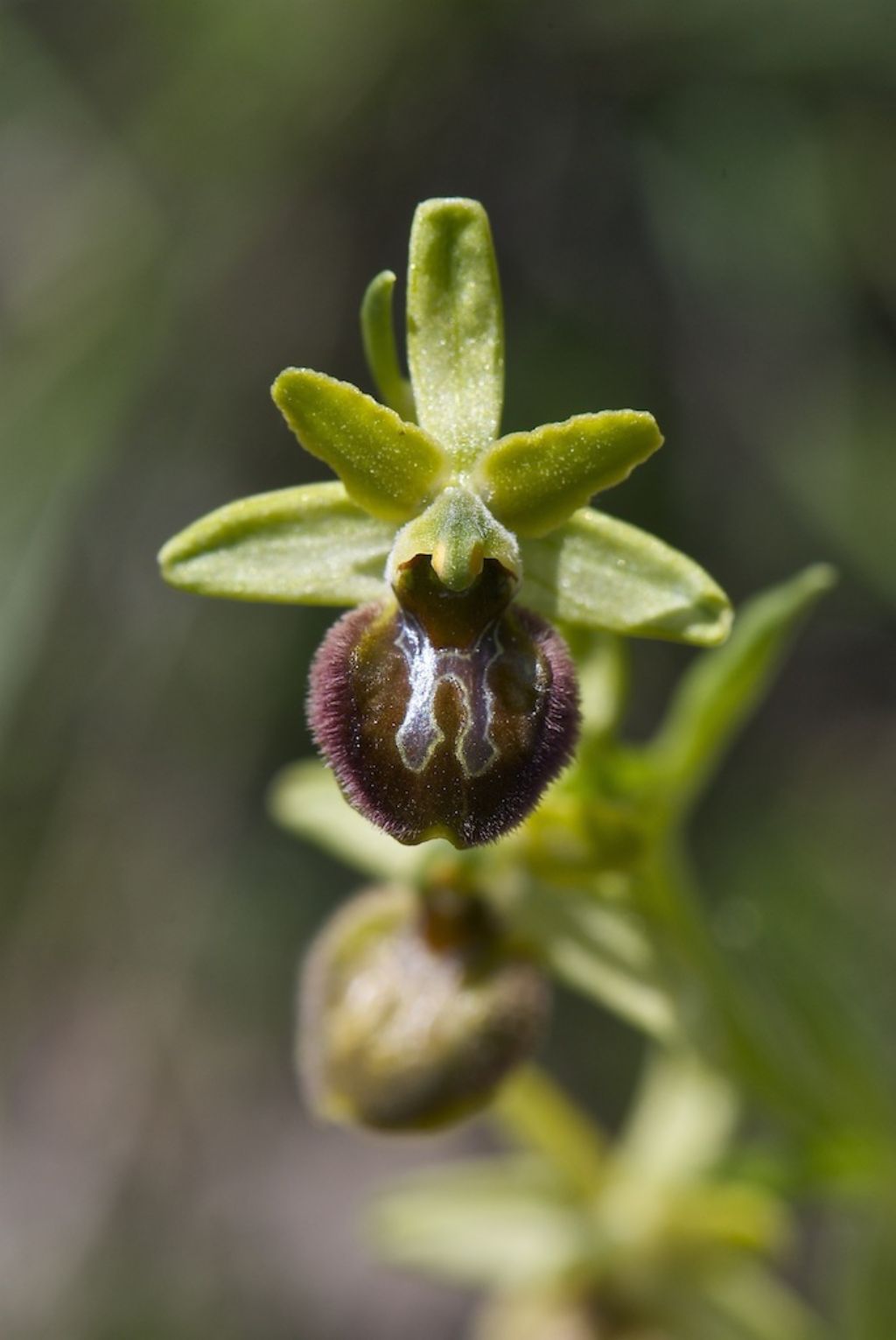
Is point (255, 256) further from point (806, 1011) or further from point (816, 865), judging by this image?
point (806, 1011)

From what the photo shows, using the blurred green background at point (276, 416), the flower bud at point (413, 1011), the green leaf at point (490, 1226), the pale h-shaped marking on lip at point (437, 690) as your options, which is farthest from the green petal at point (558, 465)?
the blurred green background at point (276, 416)

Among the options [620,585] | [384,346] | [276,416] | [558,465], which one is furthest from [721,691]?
[276,416]

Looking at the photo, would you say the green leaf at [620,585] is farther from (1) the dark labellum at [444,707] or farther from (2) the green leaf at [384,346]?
(2) the green leaf at [384,346]

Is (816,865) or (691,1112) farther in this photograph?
(816,865)

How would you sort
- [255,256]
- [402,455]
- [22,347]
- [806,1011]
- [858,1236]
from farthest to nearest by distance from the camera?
[255,256] → [22,347] → [858,1236] → [806,1011] → [402,455]

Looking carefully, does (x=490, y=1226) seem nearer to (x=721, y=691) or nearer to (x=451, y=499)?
(x=721, y=691)

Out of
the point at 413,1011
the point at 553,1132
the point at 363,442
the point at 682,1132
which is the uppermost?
the point at 363,442

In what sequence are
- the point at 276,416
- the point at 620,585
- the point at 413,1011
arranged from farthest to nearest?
the point at 276,416 → the point at 413,1011 → the point at 620,585

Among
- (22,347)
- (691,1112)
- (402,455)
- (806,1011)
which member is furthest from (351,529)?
(22,347)
